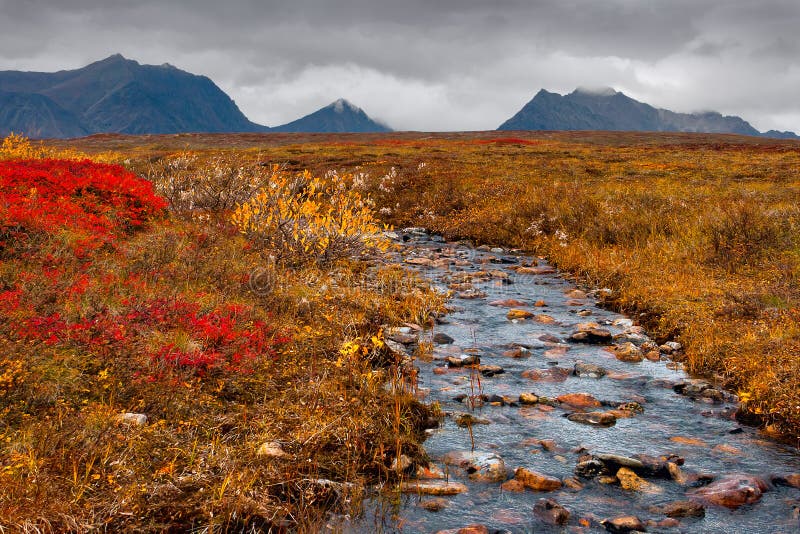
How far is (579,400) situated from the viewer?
6965 millimetres

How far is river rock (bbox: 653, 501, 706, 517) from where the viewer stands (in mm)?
4656

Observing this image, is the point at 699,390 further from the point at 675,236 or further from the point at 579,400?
the point at 675,236

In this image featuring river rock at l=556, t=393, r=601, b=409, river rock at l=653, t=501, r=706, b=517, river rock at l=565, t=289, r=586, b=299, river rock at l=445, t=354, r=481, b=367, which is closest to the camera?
river rock at l=653, t=501, r=706, b=517

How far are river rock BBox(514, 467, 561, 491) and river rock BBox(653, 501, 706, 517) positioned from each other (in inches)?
35.2

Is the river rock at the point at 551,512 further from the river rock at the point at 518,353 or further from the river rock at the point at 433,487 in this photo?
the river rock at the point at 518,353

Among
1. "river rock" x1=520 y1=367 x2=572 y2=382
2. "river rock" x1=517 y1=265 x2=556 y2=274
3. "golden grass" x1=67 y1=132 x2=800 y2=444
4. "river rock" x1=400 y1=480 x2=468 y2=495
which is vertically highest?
"golden grass" x1=67 y1=132 x2=800 y2=444

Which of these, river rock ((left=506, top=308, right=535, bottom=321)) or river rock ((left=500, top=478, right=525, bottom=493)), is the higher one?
river rock ((left=506, top=308, right=535, bottom=321))

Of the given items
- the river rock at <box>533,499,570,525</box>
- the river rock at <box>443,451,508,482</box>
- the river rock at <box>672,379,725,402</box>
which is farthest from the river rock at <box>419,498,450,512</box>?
the river rock at <box>672,379,725,402</box>

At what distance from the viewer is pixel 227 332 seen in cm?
715

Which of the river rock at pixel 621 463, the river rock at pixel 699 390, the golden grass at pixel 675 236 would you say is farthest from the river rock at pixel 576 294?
the river rock at pixel 621 463

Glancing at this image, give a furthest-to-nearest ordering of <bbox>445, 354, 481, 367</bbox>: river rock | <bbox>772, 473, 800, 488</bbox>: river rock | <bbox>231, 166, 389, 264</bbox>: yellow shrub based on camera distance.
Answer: <bbox>231, 166, 389, 264</bbox>: yellow shrub < <bbox>445, 354, 481, 367</bbox>: river rock < <bbox>772, 473, 800, 488</bbox>: river rock

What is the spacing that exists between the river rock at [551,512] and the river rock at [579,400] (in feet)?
7.60

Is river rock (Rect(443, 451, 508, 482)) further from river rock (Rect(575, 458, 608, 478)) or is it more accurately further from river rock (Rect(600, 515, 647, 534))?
river rock (Rect(600, 515, 647, 534))

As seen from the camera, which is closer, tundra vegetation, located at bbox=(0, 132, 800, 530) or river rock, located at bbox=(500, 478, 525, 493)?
tundra vegetation, located at bbox=(0, 132, 800, 530)
